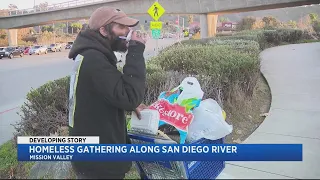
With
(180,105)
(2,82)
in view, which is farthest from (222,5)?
(180,105)

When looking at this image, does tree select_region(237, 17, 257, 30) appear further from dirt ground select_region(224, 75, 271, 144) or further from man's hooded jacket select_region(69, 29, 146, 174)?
man's hooded jacket select_region(69, 29, 146, 174)

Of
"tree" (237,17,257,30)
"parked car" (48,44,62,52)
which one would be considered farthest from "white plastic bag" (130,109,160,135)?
"parked car" (48,44,62,52)

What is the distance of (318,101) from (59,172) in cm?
564

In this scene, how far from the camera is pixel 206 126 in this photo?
2691mm

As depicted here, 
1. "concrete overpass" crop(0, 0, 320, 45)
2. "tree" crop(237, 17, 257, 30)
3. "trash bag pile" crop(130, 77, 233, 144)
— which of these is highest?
"concrete overpass" crop(0, 0, 320, 45)

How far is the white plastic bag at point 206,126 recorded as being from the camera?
105 inches

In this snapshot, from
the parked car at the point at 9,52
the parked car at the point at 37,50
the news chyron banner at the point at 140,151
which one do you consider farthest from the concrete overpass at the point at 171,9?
the news chyron banner at the point at 140,151

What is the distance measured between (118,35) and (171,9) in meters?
33.1

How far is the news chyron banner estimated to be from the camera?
217 centimetres

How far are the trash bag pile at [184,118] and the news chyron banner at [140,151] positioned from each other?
20 cm

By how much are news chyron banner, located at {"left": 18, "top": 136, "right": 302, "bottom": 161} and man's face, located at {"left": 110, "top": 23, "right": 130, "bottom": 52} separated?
678mm

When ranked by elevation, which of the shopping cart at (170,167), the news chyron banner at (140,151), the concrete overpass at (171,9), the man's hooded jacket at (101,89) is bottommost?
the shopping cart at (170,167)

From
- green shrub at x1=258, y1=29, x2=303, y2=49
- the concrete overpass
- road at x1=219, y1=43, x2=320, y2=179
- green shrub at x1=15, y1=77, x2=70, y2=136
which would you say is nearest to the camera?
road at x1=219, y1=43, x2=320, y2=179

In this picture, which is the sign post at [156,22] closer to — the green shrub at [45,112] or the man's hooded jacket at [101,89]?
the green shrub at [45,112]
